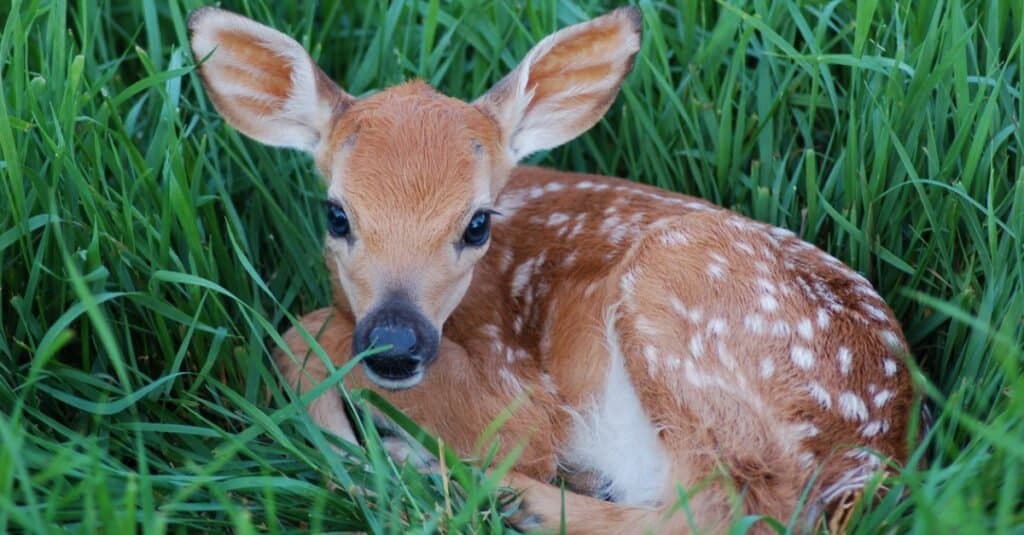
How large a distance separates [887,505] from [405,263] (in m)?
1.17

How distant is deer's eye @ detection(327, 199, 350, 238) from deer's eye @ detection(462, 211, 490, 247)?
0.28m

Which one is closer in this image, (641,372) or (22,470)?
(22,470)

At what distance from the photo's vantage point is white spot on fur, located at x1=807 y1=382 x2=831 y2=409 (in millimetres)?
3018

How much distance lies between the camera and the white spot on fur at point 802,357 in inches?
121

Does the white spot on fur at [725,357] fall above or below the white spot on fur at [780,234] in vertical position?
below

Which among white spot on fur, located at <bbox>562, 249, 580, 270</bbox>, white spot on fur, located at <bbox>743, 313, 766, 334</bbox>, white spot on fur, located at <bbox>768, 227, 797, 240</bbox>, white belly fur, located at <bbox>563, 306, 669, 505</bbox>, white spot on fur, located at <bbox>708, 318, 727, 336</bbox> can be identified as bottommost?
white belly fur, located at <bbox>563, 306, 669, 505</bbox>

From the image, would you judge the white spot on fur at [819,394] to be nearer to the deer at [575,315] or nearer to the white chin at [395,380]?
the deer at [575,315]

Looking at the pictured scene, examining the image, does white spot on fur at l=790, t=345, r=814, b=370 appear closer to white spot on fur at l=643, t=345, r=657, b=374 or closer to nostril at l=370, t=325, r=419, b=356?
white spot on fur at l=643, t=345, r=657, b=374

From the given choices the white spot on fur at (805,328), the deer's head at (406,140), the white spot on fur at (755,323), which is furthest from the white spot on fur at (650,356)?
the deer's head at (406,140)

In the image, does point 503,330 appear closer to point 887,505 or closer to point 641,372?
point 641,372

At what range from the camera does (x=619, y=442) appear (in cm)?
323

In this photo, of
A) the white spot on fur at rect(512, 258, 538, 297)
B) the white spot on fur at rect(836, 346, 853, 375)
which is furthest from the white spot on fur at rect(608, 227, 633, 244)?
the white spot on fur at rect(836, 346, 853, 375)

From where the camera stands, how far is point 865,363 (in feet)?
10.3

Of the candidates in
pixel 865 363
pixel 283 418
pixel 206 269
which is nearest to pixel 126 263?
pixel 206 269
